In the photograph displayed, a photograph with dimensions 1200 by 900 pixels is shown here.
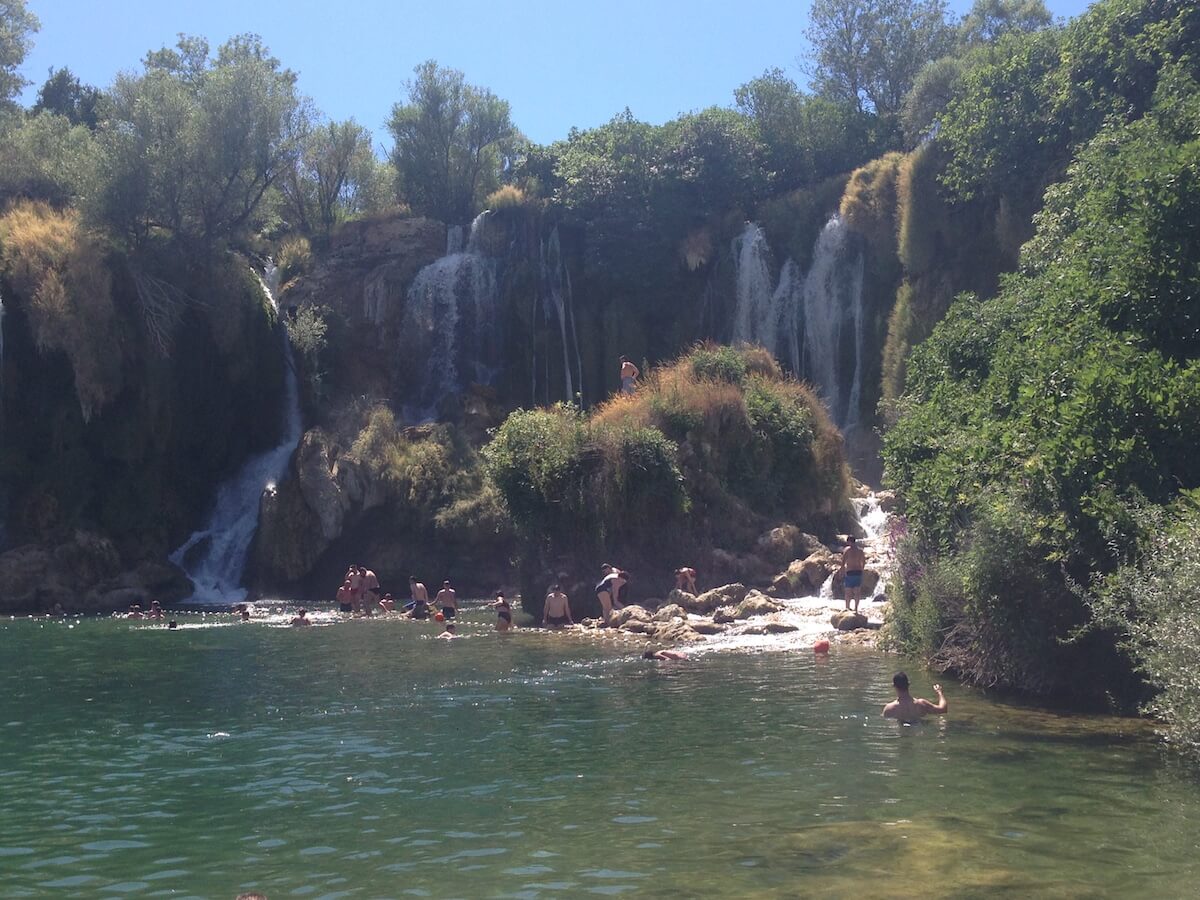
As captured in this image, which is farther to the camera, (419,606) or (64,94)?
(64,94)

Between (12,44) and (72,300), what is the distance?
83.3 ft

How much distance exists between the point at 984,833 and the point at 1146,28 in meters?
23.8

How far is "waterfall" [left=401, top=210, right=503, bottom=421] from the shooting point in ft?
139

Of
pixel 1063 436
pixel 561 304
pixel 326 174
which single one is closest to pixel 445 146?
pixel 326 174

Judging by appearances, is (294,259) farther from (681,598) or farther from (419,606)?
(681,598)

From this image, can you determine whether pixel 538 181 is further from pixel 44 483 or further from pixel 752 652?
Answer: pixel 752 652

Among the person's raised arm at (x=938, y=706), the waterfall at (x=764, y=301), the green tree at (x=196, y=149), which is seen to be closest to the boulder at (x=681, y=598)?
the person's raised arm at (x=938, y=706)

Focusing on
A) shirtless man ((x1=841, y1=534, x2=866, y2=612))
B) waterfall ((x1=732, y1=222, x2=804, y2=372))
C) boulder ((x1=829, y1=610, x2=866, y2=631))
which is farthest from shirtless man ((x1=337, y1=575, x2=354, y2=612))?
waterfall ((x1=732, y1=222, x2=804, y2=372))

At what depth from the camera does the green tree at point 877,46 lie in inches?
2201

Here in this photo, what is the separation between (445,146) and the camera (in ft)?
169

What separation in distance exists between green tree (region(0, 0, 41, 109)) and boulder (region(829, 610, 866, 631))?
46.0 metres

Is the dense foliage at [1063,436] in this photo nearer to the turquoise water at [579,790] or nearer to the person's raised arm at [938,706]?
the turquoise water at [579,790]

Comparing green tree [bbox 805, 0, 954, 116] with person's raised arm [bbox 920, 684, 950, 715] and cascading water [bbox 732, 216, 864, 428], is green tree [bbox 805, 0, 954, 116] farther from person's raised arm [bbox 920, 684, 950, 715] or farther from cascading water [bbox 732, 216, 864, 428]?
person's raised arm [bbox 920, 684, 950, 715]

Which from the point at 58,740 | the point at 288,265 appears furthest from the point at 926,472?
the point at 288,265
